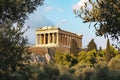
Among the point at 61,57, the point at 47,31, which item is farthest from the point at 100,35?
the point at 47,31

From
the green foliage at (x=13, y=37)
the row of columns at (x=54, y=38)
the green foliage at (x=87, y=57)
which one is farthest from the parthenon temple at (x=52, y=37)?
the green foliage at (x=13, y=37)

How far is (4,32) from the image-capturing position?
44.7 feet

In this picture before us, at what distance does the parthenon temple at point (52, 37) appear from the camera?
127 meters

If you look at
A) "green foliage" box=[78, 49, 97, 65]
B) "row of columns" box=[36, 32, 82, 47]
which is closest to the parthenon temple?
"row of columns" box=[36, 32, 82, 47]

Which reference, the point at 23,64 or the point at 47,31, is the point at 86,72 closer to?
the point at 23,64

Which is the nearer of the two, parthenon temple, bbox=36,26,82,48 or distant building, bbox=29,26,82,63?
distant building, bbox=29,26,82,63

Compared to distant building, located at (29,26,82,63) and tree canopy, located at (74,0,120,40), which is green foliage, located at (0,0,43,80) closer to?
tree canopy, located at (74,0,120,40)

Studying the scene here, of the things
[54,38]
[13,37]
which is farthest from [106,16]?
[54,38]

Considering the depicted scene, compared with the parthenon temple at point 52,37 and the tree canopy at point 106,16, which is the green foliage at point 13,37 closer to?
the tree canopy at point 106,16

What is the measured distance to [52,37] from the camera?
428 feet

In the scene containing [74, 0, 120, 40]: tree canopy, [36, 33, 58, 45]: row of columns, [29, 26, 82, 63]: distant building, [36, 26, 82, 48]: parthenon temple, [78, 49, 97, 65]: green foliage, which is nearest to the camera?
[74, 0, 120, 40]: tree canopy

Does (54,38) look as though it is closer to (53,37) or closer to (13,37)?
(53,37)

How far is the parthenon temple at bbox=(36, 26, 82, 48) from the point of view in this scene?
127 metres

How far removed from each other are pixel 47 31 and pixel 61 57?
6159 centimetres
